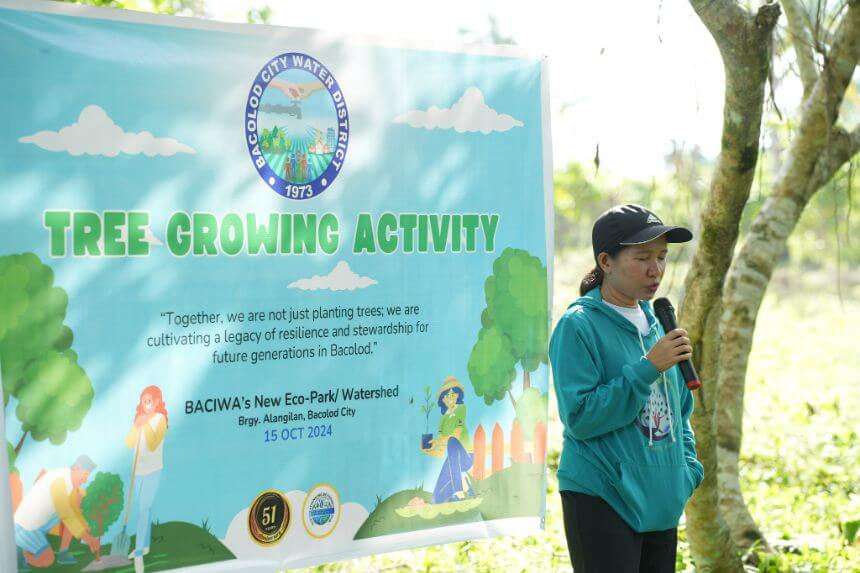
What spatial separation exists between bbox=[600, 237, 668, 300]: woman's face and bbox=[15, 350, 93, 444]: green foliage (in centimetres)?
175

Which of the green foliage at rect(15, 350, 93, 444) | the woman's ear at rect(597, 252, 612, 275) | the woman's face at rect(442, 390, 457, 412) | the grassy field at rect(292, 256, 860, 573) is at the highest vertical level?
the woman's ear at rect(597, 252, 612, 275)

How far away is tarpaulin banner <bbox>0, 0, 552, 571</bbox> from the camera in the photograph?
108 inches

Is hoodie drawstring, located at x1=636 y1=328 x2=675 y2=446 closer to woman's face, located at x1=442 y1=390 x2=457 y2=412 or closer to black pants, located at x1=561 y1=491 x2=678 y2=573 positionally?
black pants, located at x1=561 y1=491 x2=678 y2=573

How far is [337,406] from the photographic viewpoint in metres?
3.16

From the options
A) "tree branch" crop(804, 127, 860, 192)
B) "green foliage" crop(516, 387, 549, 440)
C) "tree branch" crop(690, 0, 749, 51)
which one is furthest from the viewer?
"tree branch" crop(804, 127, 860, 192)

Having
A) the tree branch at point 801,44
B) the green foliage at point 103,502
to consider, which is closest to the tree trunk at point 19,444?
the green foliage at point 103,502

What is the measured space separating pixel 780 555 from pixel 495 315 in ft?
7.06

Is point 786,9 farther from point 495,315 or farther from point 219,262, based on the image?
point 219,262

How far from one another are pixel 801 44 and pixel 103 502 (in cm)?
416

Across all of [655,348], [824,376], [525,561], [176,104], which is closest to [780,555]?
[525,561]

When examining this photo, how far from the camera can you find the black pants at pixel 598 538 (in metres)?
2.57

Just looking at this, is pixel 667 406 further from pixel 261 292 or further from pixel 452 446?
pixel 261 292

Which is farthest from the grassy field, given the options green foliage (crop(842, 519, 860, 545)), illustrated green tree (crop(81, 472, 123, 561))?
illustrated green tree (crop(81, 472, 123, 561))

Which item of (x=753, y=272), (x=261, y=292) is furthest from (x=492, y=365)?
(x=753, y=272)
